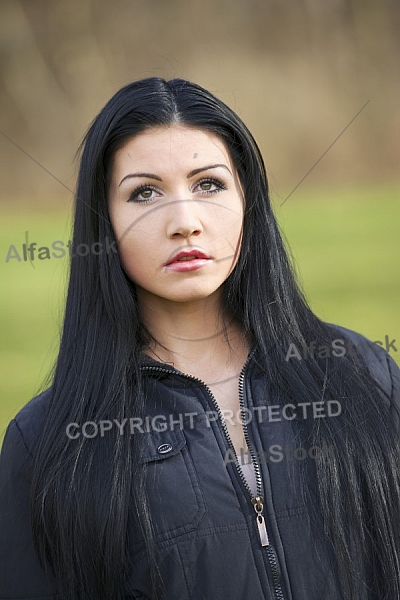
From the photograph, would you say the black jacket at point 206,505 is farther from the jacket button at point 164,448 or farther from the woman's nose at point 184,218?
the woman's nose at point 184,218

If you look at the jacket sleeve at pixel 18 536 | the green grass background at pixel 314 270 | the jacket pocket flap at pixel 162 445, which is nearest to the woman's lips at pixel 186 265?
→ the jacket pocket flap at pixel 162 445

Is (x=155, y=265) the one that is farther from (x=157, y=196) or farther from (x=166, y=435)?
(x=166, y=435)

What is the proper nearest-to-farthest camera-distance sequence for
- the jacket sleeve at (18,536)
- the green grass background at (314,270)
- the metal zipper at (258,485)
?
the metal zipper at (258,485) → the jacket sleeve at (18,536) → the green grass background at (314,270)

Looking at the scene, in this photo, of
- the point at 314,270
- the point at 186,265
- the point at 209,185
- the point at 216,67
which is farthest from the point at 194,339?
the point at 216,67

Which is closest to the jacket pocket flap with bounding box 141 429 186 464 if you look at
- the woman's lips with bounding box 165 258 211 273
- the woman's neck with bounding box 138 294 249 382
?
the woman's neck with bounding box 138 294 249 382

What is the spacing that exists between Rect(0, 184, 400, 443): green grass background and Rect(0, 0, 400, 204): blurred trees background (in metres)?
0.09

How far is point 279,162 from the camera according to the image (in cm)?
268

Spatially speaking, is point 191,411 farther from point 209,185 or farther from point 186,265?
point 209,185

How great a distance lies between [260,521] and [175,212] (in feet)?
1.54

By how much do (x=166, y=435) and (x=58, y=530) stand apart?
207mm

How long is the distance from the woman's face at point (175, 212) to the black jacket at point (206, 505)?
0.14 m

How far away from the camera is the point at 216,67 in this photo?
8.59 feet

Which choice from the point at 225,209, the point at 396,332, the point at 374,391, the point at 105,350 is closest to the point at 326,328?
the point at 374,391

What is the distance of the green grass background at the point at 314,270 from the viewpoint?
8.52 feet
